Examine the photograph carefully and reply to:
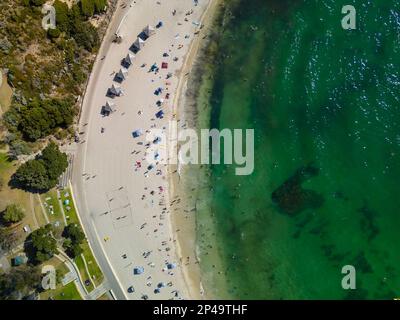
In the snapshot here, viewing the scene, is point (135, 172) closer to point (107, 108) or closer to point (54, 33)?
point (107, 108)

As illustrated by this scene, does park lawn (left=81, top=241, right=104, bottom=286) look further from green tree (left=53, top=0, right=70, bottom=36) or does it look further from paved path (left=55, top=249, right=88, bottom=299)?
green tree (left=53, top=0, right=70, bottom=36)

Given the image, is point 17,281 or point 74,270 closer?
point 17,281

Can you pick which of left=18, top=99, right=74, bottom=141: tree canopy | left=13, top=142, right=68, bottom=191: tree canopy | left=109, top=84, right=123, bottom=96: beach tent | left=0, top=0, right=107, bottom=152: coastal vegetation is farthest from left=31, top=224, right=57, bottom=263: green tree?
left=109, top=84, right=123, bottom=96: beach tent

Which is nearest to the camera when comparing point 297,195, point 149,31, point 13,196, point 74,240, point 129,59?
point 74,240

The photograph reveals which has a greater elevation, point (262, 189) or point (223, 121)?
point (223, 121)

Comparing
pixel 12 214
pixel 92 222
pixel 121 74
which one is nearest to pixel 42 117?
pixel 121 74

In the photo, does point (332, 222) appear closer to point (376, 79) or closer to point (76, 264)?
point (376, 79)
